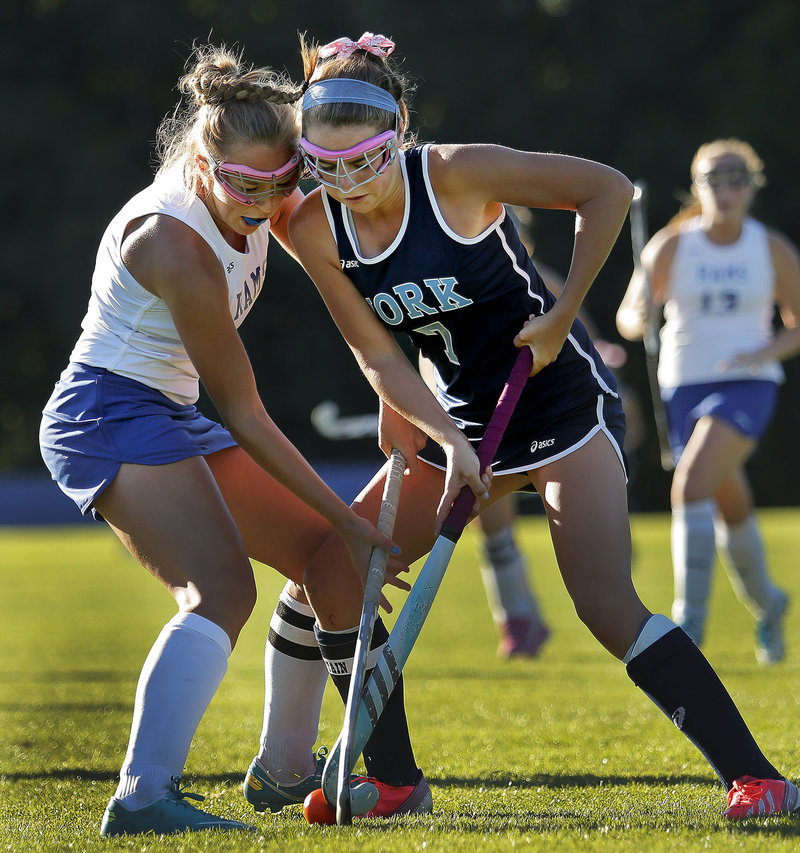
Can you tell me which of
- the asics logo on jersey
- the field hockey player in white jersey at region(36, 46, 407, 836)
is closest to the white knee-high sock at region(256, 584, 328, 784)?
the field hockey player in white jersey at region(36, 46, 407, 836)

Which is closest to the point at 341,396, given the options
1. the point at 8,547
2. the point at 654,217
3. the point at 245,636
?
the point at 654,217

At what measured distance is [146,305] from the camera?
9.45ft

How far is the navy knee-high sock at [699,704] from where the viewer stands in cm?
271

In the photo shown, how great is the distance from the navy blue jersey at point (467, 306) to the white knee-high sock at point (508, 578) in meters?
2.74

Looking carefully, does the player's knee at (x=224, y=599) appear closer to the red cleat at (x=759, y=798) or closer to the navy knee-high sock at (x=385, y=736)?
the navy knee-high sock at (x=385, y=736)

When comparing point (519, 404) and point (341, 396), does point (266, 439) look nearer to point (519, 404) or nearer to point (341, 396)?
Result: point (519, 404)

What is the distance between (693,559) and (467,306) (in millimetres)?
2755

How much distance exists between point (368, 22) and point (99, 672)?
19.7 meters

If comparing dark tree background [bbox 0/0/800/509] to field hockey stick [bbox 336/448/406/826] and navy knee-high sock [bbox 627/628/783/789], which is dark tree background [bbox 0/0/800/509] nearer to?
field hockey stick [bbox 336/448/406/826]

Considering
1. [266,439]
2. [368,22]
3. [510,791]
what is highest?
[368,22]

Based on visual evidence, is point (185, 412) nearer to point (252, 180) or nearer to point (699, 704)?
point (252, 180)

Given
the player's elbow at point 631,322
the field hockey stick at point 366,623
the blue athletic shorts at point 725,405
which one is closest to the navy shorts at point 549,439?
the field hockey stick at point 366,623

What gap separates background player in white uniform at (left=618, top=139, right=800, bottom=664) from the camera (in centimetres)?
541

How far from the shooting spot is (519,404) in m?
3.00
